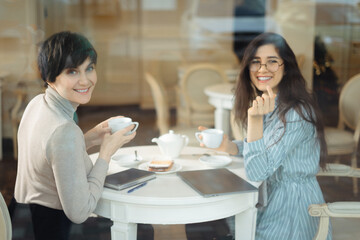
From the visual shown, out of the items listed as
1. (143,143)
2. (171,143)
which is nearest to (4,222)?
(171,143)

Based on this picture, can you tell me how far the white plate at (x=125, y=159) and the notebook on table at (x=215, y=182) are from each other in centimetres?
16

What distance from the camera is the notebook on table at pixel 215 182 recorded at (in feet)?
4.08

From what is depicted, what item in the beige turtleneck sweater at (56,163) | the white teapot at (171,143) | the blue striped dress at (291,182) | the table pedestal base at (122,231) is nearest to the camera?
the beige turtleneck sweater at (56,163)

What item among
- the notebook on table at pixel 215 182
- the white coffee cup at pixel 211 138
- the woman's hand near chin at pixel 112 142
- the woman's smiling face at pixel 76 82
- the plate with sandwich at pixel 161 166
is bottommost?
the notebook on table at pixel 215 182

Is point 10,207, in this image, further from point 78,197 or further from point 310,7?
point 310,7

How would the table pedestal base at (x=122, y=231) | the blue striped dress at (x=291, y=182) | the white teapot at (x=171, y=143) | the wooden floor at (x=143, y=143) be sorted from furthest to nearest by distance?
the wooden floor at (x=143, y=143), the white teapot at (x=171, y=143), the blue striped dress at (x=291, y=182), the table pedestal base at (x=122, y=231)

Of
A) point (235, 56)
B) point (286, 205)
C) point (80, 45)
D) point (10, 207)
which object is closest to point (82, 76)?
point (80, 45)

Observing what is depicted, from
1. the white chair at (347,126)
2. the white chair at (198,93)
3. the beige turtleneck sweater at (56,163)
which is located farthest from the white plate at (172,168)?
the white chair at (198,93)

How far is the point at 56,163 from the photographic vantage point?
1.14 metres

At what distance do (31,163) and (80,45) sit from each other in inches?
12.8

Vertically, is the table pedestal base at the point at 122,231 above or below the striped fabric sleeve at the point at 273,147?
below

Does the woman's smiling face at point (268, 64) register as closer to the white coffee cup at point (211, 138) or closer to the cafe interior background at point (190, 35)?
the white coffee cup at point (211, 138)

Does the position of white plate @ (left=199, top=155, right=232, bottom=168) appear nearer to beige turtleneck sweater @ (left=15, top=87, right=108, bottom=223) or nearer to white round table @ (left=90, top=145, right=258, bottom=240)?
white round table @ (left=90, top=145, right=258, bottom=240)

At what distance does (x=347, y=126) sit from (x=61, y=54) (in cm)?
202
